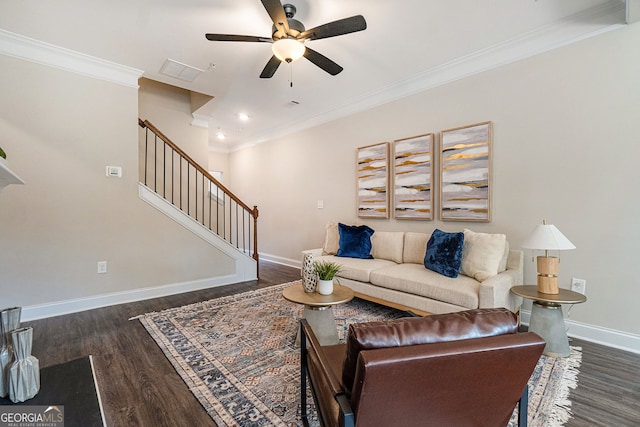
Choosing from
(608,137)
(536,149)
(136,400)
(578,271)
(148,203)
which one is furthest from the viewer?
(148,203)

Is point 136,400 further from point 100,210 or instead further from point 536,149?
point 536,149

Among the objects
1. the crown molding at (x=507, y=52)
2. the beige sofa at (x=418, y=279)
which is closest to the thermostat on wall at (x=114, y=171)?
the beige sofa at (x=418, y=279)

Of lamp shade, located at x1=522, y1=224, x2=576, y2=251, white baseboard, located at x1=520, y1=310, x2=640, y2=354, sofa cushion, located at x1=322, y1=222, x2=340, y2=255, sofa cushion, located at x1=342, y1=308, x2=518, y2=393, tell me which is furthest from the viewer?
sofa cushion, located at x1=322, y1=222, x2=340, y2=255

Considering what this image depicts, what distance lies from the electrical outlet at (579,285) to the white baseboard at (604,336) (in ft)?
0.99

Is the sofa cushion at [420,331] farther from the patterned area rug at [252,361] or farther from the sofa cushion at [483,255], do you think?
the sofa cushion at [483,255]

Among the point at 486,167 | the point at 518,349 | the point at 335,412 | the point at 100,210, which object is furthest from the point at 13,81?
the point at 486,167

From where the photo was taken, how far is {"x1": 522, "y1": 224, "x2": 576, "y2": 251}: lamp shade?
2178 millimetres

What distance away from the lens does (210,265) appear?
4.24 meters

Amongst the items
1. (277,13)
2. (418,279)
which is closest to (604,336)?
(418,279)

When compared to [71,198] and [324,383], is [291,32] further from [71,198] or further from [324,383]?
[71,198]

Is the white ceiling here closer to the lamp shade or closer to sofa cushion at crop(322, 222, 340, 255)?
the lamp shade

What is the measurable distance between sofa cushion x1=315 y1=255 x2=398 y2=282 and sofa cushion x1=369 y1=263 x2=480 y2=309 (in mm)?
83

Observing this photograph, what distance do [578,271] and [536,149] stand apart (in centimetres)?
120

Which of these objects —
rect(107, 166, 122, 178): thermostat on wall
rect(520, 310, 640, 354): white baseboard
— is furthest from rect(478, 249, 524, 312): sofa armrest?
rect(107, 166, 122, 178): thermostat on wall
